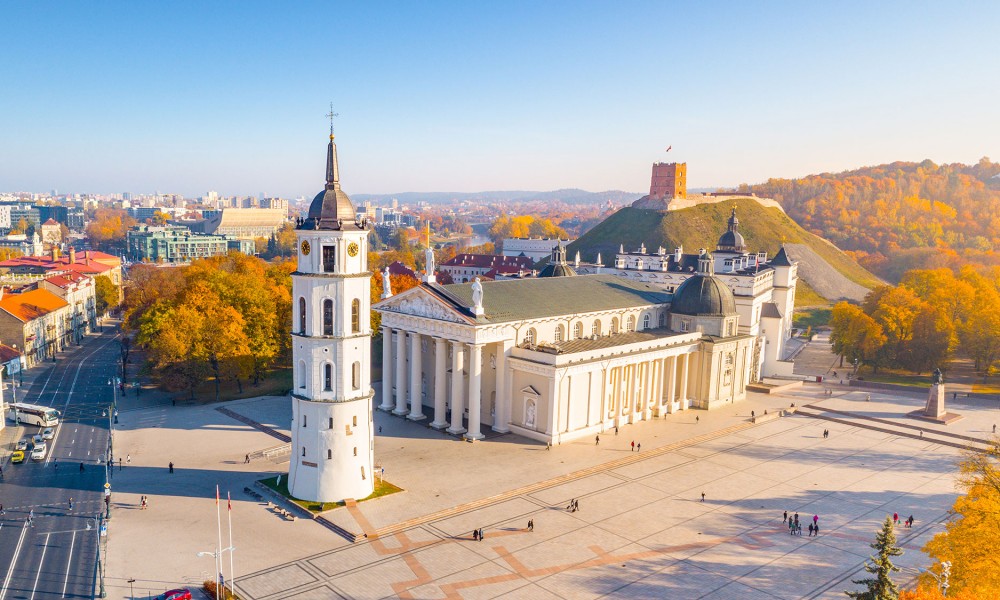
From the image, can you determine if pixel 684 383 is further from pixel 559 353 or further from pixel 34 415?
pixel 34 415

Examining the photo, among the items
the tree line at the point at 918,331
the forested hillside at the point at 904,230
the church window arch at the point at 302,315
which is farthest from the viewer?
the forested hillside at the point at 904,230

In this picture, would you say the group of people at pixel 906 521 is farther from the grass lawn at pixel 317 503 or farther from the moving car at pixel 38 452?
the moving car at pixel 38 452

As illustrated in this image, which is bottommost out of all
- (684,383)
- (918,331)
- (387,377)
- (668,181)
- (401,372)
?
(684,383)

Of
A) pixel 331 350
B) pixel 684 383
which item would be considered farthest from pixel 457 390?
pixel 684 383

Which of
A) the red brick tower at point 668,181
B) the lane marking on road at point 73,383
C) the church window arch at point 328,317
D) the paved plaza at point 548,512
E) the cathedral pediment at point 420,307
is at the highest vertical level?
the red brick tower at point 668,181

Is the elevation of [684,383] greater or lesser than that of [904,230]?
lesser

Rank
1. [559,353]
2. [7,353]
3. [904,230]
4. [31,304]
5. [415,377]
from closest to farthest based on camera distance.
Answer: [559,353] → [415,377] → [7,353] → [31,304] → [904,230]

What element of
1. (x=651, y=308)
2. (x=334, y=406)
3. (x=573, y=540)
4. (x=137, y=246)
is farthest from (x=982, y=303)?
(x=137, y=246)

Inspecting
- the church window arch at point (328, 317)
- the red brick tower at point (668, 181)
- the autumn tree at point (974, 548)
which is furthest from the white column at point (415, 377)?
the red brick tower at point (668, 181)
